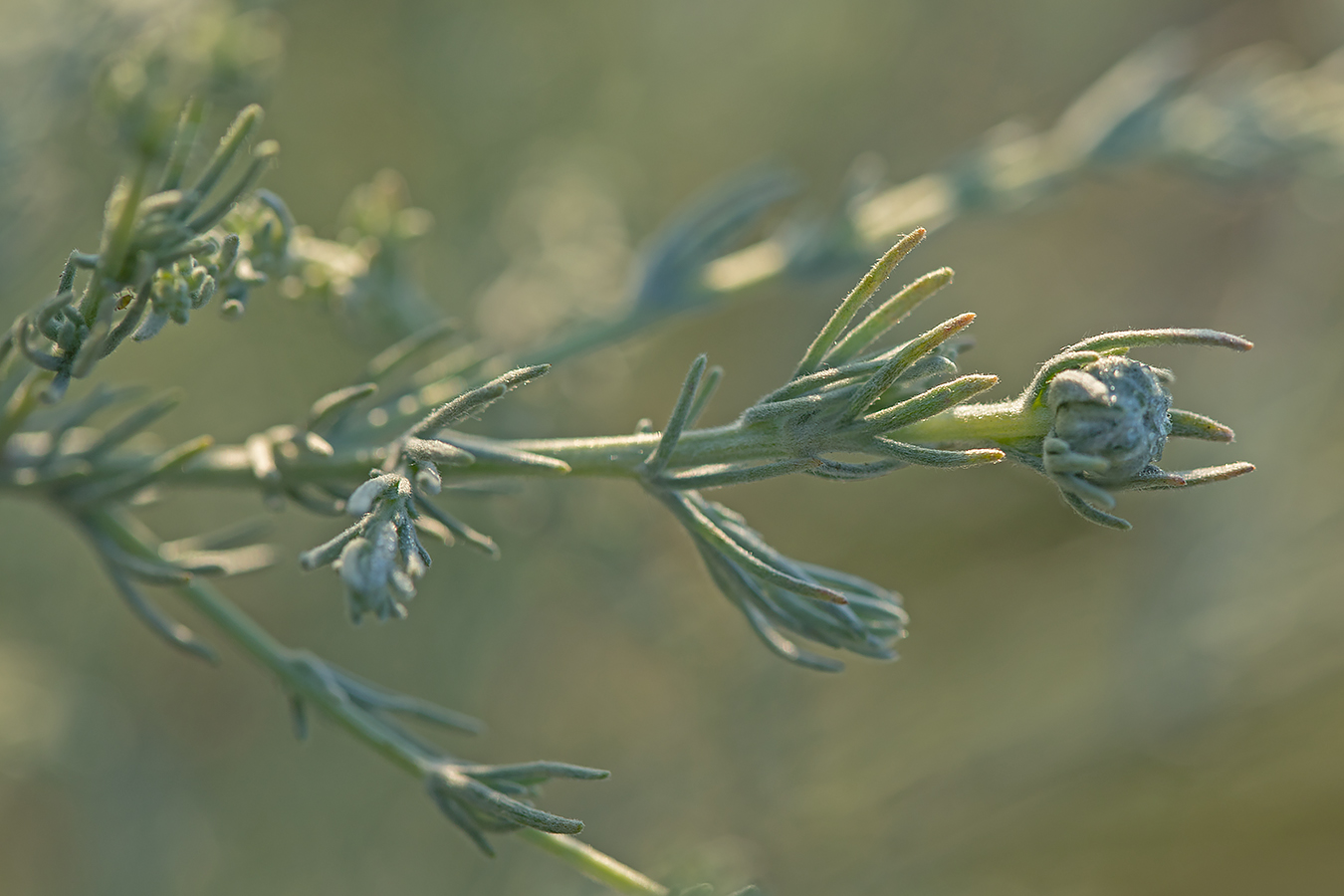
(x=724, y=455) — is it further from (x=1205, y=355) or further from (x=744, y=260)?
(x=1205, y=355)

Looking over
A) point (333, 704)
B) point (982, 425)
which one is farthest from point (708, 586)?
point (982, 425)

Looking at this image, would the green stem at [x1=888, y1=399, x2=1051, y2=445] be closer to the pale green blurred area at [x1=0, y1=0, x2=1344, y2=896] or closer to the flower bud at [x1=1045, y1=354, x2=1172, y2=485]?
the flower bud at [x1=1045, y1=354, x2=1172, y2=485]

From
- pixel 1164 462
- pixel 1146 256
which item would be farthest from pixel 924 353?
pixel 1146 256

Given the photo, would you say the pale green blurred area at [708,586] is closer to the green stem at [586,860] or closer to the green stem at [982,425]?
the green stem at [586,860]

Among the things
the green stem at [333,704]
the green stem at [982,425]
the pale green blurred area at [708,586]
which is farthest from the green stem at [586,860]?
the pale green blurred area at [708,586]

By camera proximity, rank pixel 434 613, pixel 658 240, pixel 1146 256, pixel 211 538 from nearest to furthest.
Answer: pixel 211 538 < pixel 658 240 < pixel 434 613 < pixel 1146 256

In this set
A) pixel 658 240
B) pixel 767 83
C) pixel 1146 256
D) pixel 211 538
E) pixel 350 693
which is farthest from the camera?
pixel 1146 256

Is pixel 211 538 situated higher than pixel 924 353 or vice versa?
pixel 924 353

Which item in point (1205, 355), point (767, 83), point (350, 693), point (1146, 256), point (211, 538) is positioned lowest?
point (350, 693)
